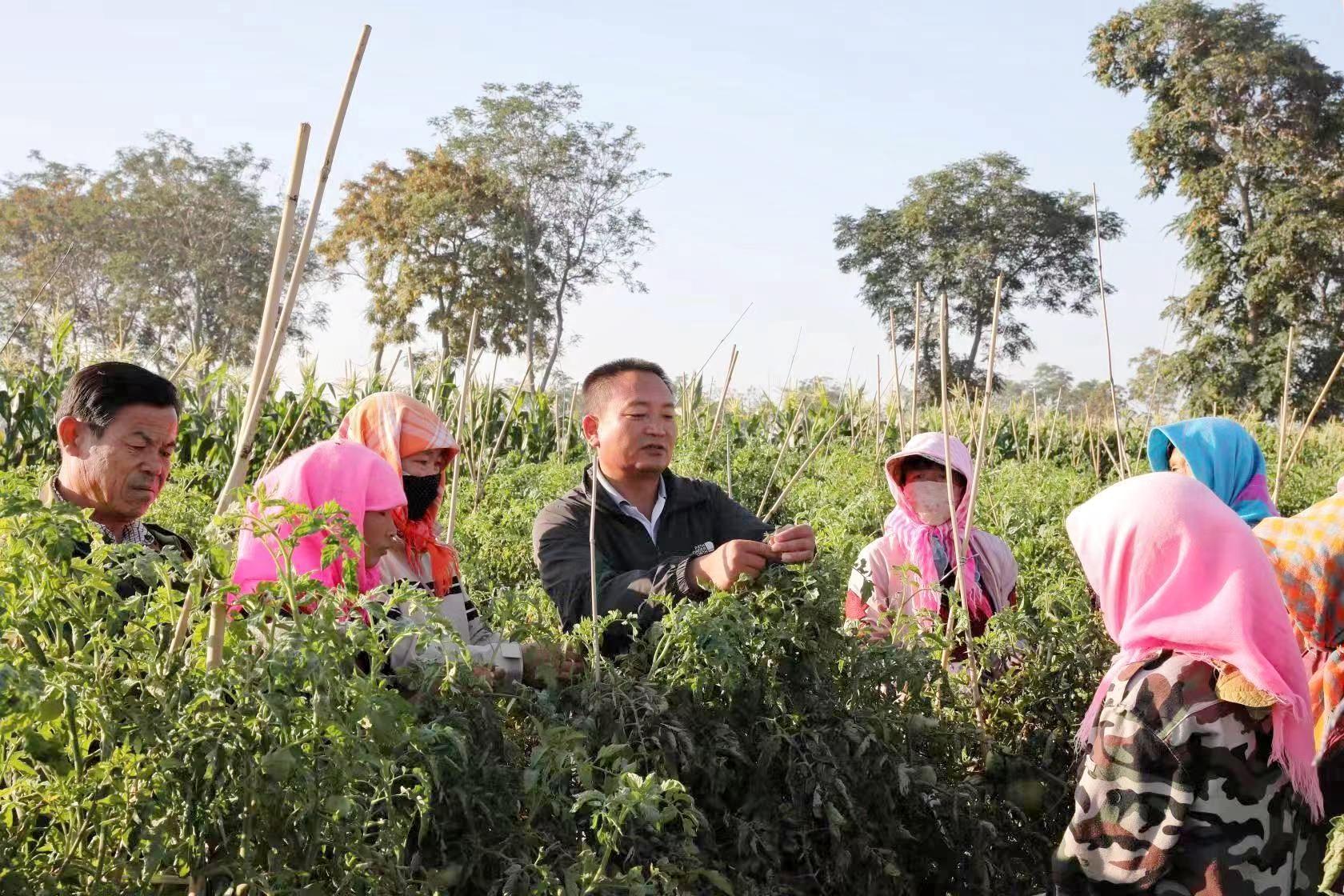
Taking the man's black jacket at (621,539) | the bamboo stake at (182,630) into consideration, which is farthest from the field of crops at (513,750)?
the man's black jacket at (621,539)

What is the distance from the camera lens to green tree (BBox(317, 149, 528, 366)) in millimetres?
32062

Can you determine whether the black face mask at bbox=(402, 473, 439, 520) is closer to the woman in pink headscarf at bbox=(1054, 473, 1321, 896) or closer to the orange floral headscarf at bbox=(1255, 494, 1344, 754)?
the woman in pink headscarf at bbox=(1054, 473, 1321, 896)

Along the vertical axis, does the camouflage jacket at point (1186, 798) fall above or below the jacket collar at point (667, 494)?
below

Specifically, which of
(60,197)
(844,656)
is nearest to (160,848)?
(844,656)

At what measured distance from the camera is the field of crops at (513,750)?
142 centimetres

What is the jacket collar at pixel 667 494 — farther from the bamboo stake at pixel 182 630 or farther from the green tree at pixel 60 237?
the green tree at pixel 60 237

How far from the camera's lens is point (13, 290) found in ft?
127

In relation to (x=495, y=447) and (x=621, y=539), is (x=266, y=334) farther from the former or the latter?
(x=495, y=447)

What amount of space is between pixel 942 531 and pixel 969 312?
120 ft

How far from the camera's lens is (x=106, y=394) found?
2.44m

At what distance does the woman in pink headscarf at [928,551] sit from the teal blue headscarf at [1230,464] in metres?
0.63

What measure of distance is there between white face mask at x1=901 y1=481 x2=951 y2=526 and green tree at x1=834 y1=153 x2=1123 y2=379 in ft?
115

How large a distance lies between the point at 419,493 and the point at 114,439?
837 millimetres

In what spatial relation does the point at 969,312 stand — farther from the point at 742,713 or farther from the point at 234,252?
the point at 742,713
